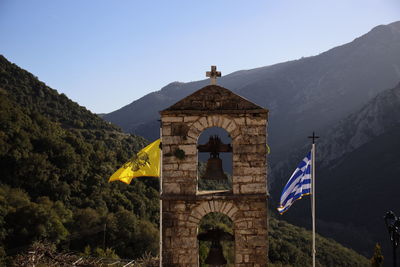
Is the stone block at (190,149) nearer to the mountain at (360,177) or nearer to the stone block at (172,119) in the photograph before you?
the stone block at (172,119)

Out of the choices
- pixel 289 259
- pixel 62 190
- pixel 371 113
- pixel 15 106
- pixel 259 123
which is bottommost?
pixel 289 259

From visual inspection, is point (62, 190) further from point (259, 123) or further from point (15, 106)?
point (259, 123)

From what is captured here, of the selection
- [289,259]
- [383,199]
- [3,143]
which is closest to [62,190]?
[3,143]

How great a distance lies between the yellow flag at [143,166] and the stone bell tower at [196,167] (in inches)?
40.6

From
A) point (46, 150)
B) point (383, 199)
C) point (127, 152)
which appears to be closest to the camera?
point (46, 150)

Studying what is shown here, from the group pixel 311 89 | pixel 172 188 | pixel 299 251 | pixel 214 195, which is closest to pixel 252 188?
pixel 214 195

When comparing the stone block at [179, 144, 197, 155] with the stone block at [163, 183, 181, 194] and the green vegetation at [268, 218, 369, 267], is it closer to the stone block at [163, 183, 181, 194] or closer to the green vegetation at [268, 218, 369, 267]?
the stone block at [163, 183, 181, 194]

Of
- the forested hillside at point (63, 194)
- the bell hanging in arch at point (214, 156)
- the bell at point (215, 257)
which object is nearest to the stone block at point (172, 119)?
the bell hanging in arch at point (214, 156)

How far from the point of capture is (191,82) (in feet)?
445

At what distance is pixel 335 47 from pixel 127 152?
11259 centimetres

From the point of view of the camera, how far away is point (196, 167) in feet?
21.8

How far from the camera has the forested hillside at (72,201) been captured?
73.3ft

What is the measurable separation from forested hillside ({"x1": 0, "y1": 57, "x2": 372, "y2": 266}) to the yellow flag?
14161 millimetres

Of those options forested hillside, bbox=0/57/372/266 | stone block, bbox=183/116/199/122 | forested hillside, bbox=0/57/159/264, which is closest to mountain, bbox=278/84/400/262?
forested hillside, bbox=0/57/372/266
